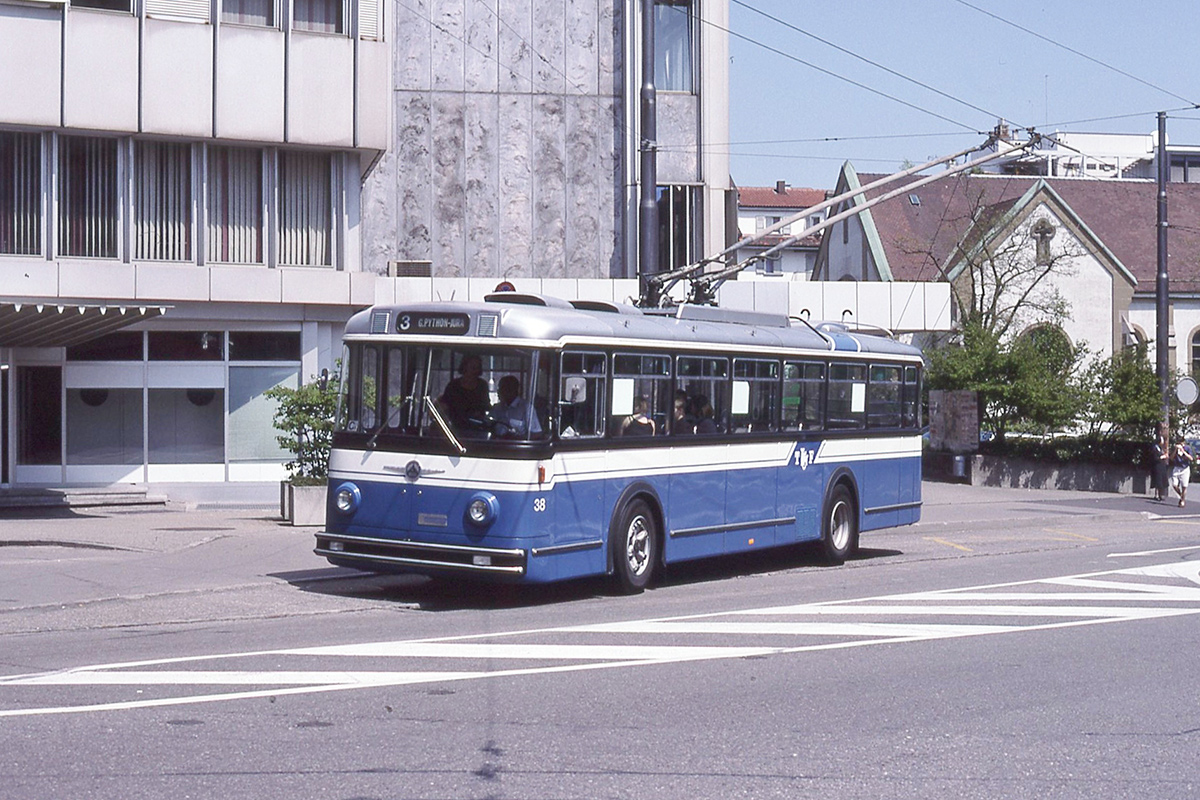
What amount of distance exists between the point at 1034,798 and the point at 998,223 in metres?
46.8

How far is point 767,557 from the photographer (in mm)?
20281

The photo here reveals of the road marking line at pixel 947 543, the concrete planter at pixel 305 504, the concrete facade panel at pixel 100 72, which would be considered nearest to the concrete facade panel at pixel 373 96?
the concrete facade panel at pixel 100 72

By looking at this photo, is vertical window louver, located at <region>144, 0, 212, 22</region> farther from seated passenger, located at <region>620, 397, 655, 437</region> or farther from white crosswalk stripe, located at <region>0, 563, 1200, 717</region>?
white crosswalk stripe, located at <region>0, 563, 1200, 717</region>

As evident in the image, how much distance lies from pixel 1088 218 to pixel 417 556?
200 feet

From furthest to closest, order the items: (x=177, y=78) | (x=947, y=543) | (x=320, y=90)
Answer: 1. (x=320, y=90)
2. (x=177, y=78)
3. (x=947, y=543)

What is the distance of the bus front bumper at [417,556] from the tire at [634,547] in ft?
5.07

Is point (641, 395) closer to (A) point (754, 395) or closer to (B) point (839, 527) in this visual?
(A) point (754, 395)

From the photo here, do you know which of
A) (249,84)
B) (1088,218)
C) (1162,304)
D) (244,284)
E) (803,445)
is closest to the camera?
(803,445)

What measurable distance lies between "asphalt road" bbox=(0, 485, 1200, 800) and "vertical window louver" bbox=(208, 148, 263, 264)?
31.1 feet

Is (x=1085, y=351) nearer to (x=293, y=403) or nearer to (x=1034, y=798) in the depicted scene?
(x=293, y=403)

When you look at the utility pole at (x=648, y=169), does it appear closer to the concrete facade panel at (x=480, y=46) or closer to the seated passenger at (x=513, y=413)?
the seated passenger at (x=513, y=413)

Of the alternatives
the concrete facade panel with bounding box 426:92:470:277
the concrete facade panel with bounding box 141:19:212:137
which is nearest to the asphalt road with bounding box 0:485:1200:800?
the concrete facade panel with bounding box 141:19:212:137

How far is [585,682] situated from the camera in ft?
32.3

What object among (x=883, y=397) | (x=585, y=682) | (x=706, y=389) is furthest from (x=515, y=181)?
(x=585, y=682)
